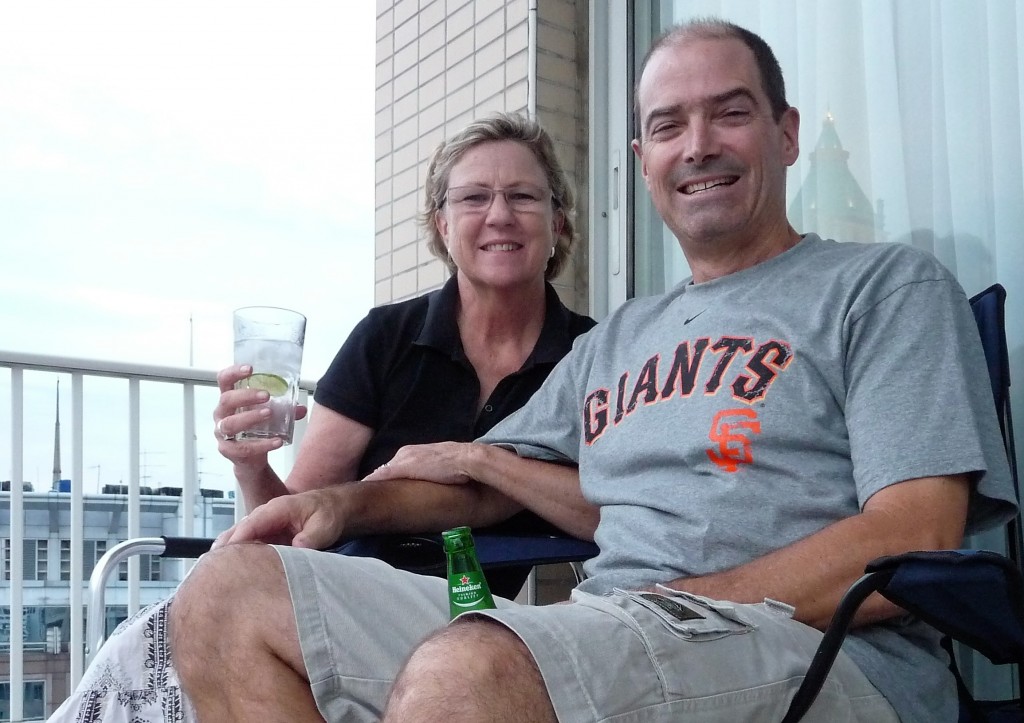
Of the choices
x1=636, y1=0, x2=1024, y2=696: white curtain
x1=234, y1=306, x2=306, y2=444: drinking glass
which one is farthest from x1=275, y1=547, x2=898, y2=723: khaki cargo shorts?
x1=636, y1=0, x2=1024, y2=696: white curtain

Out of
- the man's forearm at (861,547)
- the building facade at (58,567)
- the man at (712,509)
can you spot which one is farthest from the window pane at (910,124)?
the building facade at (58,567)

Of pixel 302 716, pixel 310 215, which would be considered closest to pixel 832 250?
pixel 302 716

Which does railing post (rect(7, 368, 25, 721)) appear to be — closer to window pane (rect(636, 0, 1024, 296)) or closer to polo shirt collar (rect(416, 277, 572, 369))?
polo shirt collar (rect(416, 277, 572, 369))

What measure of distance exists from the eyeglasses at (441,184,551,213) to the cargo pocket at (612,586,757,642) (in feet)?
4.43

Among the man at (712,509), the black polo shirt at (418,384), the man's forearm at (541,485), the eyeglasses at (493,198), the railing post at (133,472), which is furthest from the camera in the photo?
the railing post at (133,472)

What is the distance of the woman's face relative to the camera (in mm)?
2262

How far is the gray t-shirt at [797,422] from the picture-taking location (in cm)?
123

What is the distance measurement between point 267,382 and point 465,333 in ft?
2.48

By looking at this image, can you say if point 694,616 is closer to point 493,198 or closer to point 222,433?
point 222,433

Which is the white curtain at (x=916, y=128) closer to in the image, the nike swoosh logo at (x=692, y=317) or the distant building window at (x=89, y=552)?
the nike swoosh logo at (x=692, y=317)

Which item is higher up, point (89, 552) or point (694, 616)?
point (694, 616)

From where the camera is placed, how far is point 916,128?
2.12 m

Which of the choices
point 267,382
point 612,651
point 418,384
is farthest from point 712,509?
point 418,384

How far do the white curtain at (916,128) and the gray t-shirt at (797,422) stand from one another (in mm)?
533
